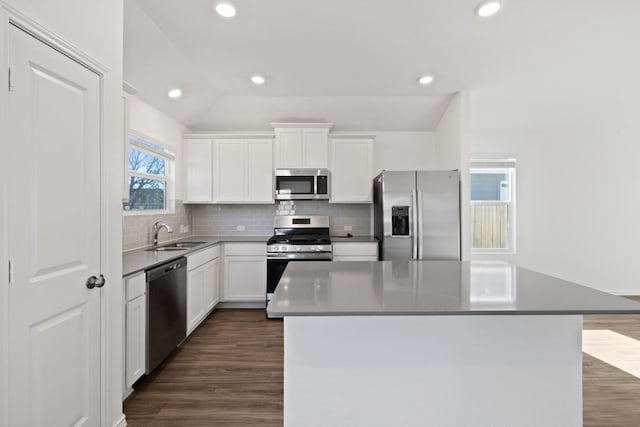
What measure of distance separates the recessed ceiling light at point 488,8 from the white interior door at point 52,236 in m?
2.75

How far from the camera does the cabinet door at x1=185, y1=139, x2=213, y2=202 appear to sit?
4.32 meters

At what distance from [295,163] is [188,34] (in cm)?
190

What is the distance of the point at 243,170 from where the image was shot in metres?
4.33

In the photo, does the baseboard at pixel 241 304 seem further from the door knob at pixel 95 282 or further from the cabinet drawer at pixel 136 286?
the door knob at pixel 95 282

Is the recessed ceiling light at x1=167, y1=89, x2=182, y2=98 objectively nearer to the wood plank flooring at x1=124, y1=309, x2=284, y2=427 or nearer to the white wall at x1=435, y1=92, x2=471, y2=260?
the wood plank flooring at x1=124, y1=309, x2=284, y2=427

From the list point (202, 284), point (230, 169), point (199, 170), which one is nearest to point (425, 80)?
point (230, 169)

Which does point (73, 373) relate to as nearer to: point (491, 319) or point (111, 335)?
point (111, 335)

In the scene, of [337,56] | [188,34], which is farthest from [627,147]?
[188,34]

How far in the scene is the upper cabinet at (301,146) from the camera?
423 centimetres

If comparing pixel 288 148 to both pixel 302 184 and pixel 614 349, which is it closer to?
pixel 302 184

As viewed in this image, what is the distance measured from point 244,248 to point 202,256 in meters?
0.71

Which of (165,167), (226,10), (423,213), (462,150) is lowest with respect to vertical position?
(423,213)

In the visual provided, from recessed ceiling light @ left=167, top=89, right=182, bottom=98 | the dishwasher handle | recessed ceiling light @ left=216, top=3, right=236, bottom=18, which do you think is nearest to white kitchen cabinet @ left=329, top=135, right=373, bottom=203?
recessed ceiling light @ left=167, top=89, right=182, bottom=98

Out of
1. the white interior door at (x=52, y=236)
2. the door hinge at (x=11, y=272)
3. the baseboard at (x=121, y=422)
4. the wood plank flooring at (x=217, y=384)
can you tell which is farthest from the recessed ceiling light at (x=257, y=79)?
the baseboard at (x=121, y=422)
